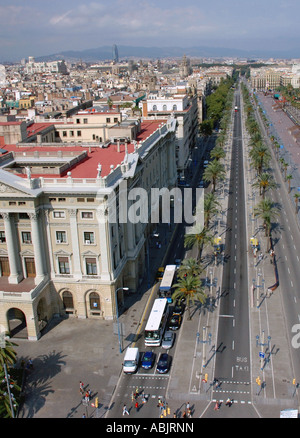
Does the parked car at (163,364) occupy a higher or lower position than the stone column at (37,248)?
lower

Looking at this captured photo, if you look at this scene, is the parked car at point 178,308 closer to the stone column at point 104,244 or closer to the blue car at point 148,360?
the blue car at point 148,360

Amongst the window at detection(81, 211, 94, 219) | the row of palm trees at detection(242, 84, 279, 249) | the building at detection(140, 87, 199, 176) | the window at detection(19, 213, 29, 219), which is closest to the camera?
the window at detection(81, 211, 94, 219)

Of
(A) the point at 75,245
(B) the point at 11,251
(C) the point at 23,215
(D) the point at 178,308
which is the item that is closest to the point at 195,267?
(D) the point at 178,308

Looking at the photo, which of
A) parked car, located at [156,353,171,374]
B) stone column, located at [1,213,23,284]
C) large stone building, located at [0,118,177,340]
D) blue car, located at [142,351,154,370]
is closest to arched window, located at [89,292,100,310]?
large stone building, located at [0,118,177,340]

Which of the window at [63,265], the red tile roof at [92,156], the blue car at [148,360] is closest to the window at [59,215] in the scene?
the window at [63,265]

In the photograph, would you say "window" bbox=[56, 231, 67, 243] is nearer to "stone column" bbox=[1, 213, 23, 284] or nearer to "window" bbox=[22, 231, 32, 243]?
"window" bbox=[22, 231, 32, 243]

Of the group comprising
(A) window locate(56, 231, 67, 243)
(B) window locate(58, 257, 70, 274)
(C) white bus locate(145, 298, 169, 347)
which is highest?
(A) window locate(56, 231, 67, 243)

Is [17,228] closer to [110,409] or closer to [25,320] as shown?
[25,320]

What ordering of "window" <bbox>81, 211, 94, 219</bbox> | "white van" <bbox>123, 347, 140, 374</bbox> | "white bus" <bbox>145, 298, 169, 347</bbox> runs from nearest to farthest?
"white van" <bbox>123, 347, 140, 374</bbox> → "white bus" <bbox>145, 298, 169, 347</bbox> → "window" <bbox>81, 211, 94, 219</bbox>
